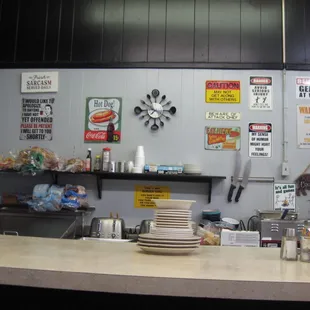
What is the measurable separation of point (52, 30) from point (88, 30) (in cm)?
39

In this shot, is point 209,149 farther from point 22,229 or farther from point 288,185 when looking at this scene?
point 22,229

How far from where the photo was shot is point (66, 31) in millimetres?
4031

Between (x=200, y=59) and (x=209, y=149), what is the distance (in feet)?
3.03

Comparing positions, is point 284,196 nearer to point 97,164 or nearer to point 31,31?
point 97,164

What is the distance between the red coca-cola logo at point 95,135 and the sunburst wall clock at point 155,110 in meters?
0.40

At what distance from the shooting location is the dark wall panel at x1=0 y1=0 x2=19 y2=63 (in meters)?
4.09

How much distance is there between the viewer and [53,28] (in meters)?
4.06

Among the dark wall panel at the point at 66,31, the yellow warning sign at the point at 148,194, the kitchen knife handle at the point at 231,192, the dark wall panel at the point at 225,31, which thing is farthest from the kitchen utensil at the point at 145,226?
the dark wall panel at the point at 66,31

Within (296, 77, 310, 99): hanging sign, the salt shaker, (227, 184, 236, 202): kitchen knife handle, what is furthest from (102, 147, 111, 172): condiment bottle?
the salt shaker

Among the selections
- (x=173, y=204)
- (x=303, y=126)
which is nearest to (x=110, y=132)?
(x=303, y=126)

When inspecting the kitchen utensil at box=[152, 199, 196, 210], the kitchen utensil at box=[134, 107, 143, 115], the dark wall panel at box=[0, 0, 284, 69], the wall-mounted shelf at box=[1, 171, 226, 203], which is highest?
the dark wall panel at box=[0, 0, 284, 69]

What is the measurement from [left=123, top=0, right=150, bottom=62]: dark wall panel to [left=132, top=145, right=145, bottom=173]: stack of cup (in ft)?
3.09

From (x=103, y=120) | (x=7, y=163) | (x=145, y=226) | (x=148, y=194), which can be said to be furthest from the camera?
(x=103, y=120)

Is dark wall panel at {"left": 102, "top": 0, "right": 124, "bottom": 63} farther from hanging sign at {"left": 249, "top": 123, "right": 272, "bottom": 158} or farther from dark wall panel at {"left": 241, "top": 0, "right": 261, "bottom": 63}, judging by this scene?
hanging sign at {"left": 249, "top": 123, "right": 272, "bottom": 158}
